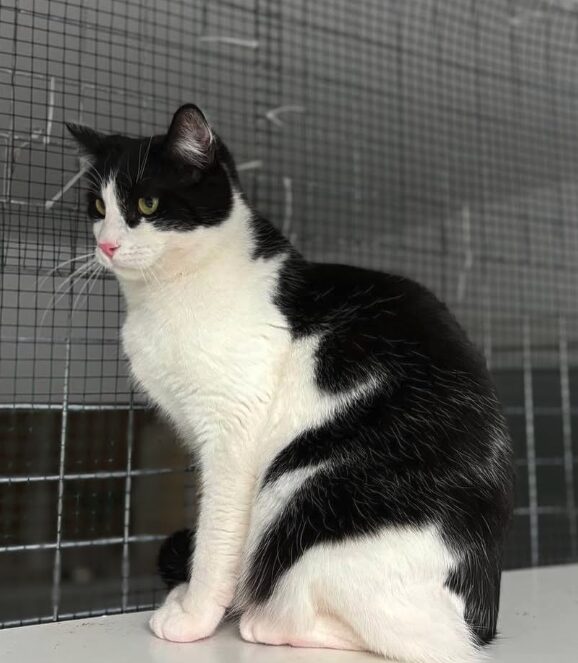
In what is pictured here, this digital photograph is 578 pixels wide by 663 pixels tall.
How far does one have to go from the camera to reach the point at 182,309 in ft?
3.28

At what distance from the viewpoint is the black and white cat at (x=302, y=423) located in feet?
2.83

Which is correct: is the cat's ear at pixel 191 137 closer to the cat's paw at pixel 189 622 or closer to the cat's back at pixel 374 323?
the cat's back at pixel 374 323

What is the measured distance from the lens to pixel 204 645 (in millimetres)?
931

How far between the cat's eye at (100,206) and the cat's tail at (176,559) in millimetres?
498

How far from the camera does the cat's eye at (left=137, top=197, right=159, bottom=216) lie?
3.18 ft

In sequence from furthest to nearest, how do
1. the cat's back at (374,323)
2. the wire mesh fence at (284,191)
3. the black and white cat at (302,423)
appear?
the wire mesh fence at (284,191) → the cat's back at (374,323) → the black and white cat at (302,423)

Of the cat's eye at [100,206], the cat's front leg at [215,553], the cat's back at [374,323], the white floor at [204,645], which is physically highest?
the cat's eye at [100,206]

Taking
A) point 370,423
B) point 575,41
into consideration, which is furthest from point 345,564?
point 575,41

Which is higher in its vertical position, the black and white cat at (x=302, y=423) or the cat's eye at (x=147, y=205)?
the cat's eye at (x=147, y=205)

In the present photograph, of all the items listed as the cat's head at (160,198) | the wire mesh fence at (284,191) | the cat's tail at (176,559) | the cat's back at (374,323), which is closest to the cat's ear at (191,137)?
the cat's head at (160,198)

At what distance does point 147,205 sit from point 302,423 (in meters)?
0.36

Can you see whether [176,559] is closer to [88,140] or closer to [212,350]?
[212,350]

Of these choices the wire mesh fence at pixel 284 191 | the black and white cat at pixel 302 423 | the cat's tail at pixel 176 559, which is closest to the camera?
the black and white cat at pixel 302 423

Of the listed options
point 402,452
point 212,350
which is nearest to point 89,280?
point 212,350
